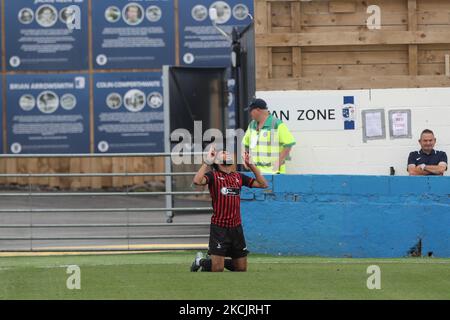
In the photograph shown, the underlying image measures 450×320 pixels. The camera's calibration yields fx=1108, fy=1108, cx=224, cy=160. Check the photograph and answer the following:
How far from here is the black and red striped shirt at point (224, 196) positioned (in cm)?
1198

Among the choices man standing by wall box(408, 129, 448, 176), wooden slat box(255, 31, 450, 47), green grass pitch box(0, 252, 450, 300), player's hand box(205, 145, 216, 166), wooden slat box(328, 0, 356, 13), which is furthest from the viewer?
wooden slat box(328, 0, 356, 13)

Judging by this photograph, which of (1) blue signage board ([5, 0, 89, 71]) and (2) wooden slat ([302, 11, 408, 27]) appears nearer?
(2) wooden slat ([302, 11, 408, 27])

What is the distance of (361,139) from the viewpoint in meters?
15.6

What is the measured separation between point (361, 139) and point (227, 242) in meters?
4.20

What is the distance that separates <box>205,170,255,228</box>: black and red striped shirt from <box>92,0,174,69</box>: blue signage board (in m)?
12.1

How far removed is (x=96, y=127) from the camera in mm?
24250

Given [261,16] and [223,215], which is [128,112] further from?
[223,215]

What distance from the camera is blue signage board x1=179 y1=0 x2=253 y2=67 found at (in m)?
23.6

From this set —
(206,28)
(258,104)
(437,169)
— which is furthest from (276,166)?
(206,28)

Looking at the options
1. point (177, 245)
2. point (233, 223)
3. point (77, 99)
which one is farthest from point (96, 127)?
point (233, 223)

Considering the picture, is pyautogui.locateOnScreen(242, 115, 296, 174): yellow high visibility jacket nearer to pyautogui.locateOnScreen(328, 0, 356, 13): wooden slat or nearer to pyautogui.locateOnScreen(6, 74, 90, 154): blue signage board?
pyautogui.locateOnScreen(328, 0, 356, 13): wooden slat

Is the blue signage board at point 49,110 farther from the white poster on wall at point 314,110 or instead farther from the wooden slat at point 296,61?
the wooden slat at point 296,61

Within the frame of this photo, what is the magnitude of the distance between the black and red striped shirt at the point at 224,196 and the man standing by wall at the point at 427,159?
3.95 metres

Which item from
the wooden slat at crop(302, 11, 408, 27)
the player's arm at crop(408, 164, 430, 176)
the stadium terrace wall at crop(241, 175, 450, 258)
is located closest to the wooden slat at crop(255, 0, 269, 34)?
the wooden slat at crop(302, 11, 408, 27)
